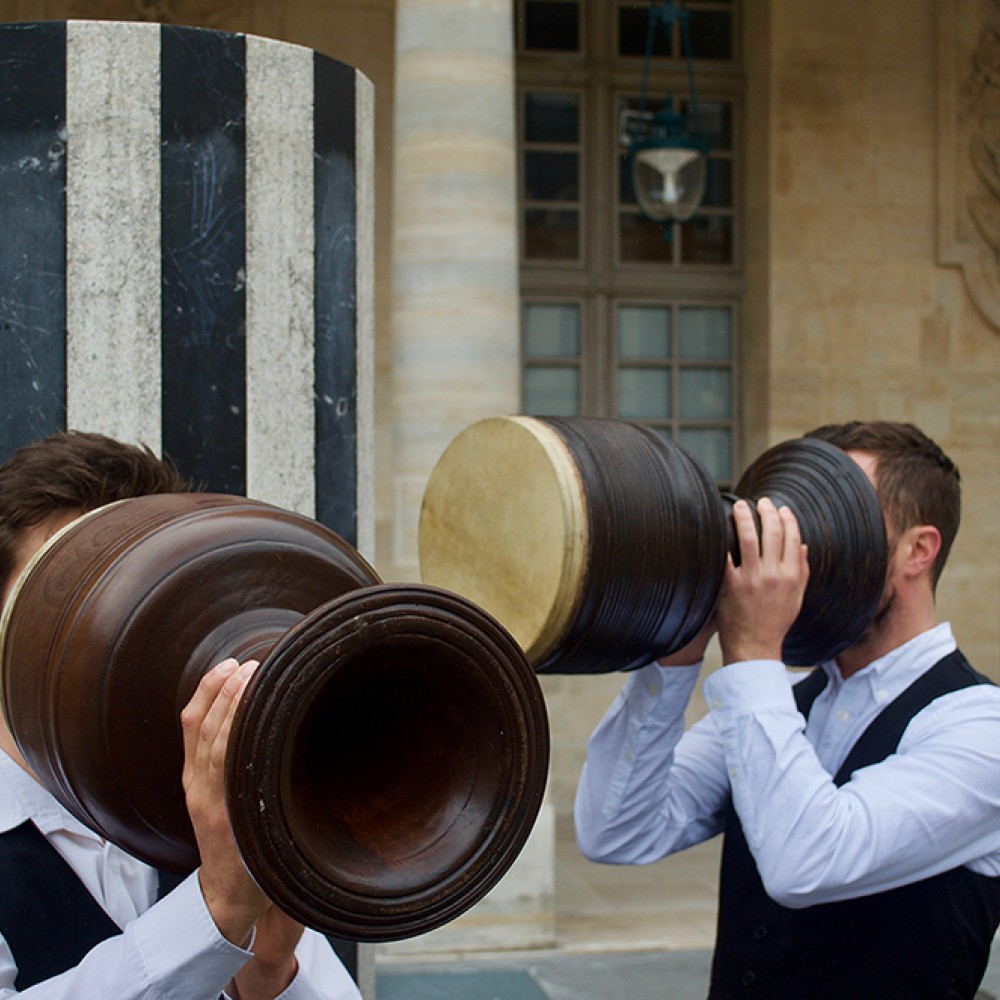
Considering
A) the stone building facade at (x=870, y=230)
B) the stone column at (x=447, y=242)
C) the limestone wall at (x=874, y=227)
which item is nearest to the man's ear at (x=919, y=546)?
the stone column at (x=447, y=242)

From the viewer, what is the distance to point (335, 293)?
2.64 m

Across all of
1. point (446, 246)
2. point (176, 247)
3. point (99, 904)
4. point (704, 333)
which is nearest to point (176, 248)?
point (176, 247)

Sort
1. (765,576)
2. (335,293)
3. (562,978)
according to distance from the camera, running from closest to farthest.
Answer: (765,576)
(335,293)
(562,978)

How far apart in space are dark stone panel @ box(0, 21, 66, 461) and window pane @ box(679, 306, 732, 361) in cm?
658

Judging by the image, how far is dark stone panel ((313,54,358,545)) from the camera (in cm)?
262

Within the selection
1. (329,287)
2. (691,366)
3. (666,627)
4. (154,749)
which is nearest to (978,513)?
(691,366)

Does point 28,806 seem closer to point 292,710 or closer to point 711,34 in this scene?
point 292,710

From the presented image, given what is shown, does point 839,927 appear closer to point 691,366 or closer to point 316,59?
point 316,59

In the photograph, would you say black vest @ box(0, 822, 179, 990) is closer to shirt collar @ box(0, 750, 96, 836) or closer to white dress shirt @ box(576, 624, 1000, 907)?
shirt collar @ box(0, 750, 96, 836)

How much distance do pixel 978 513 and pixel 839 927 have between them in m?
6.80

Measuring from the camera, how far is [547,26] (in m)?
8.52

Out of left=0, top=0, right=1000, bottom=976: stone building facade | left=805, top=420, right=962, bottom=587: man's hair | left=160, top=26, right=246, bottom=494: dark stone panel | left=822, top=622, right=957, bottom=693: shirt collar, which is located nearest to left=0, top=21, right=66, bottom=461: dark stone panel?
left=160, top=26, right=246, bottom=494: dark stone panel

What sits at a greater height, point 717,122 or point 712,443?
point 717,122

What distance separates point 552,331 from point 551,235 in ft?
1.83
